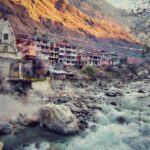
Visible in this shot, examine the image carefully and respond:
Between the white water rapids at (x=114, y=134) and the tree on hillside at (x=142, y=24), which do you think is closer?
the tree on hillside at (x=142, y=24)

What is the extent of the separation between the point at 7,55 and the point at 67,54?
130 feet

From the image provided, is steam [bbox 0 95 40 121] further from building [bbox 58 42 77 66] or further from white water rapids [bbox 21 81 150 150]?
building [bbox 58 42 77 66]

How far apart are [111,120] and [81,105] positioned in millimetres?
6224

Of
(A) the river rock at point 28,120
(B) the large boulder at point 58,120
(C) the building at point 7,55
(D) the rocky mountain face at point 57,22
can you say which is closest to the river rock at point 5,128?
(A) the river rock at point 28,120

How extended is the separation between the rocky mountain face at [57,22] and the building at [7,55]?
5925cm

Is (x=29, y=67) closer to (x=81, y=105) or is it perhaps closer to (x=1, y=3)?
(x=81, y=105)

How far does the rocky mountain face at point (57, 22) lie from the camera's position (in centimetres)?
10652

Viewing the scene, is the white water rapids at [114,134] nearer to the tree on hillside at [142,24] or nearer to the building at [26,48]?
the tree on hillside at [142,24]

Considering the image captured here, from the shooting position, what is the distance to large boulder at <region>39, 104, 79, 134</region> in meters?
24.8

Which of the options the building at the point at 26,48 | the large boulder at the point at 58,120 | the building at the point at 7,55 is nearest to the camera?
the large boulder at the point at 58,120

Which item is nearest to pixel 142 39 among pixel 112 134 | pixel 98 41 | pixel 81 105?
pixel 112 134

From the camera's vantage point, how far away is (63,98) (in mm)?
38688

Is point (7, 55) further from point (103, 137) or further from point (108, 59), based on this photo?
point (108, 59)

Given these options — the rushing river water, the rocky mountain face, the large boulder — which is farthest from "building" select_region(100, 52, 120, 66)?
the large boulder
